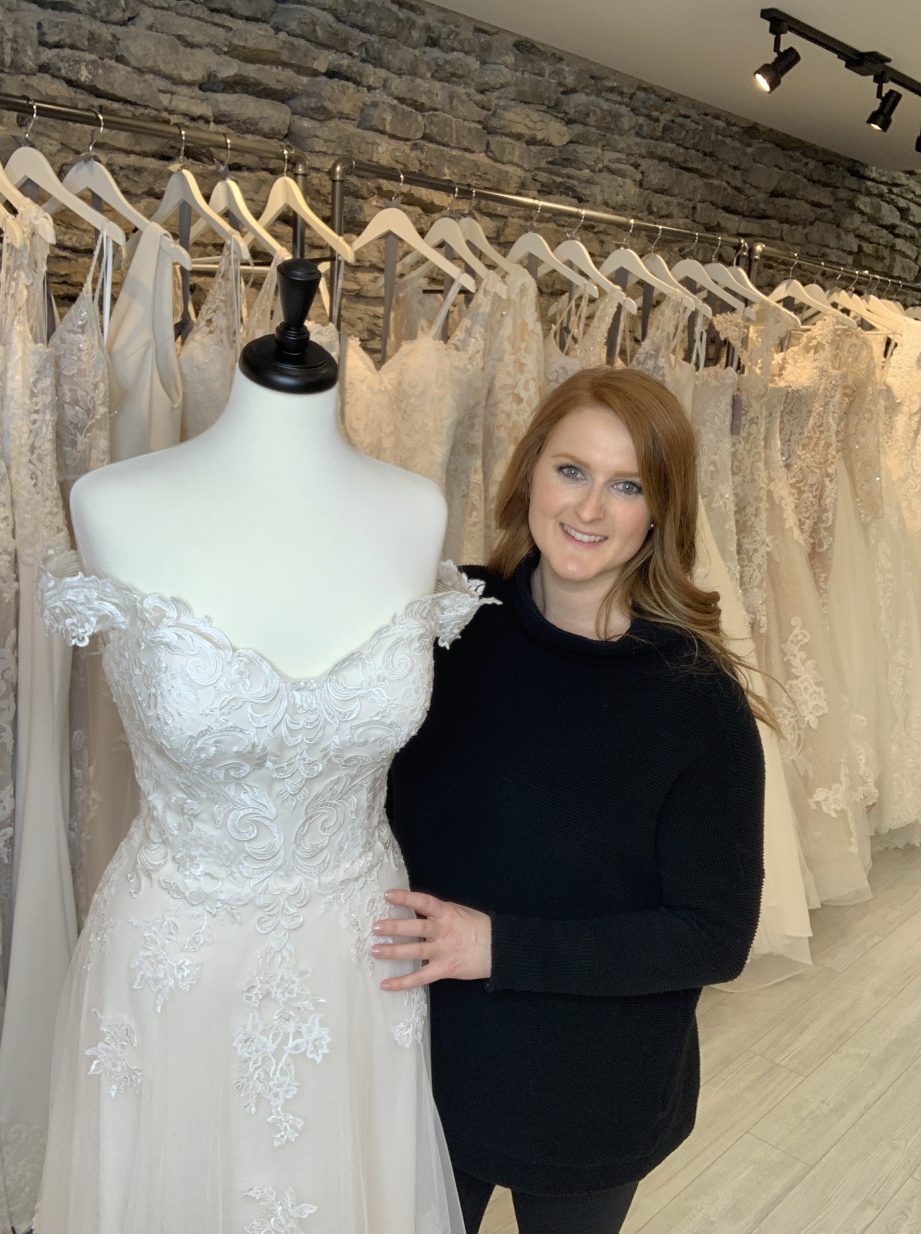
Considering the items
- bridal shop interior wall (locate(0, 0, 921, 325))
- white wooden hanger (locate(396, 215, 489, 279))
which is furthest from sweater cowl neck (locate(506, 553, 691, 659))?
bridal shop interior wall (locate(0, 0, 921, 325))

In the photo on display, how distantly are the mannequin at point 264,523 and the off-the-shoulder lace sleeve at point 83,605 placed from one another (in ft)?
0.13

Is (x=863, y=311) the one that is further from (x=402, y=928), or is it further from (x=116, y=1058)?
(x=116, y=1058)

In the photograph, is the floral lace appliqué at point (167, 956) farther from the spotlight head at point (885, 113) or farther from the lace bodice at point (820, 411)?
the spotlight head at point (885, 113)

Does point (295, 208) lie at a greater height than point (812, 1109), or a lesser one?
greater

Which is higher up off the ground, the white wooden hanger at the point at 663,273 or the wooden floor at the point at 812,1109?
the white wooden hanger at the point at 663,273

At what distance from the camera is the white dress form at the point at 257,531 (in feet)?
3.84

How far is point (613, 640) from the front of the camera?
1.39 meters

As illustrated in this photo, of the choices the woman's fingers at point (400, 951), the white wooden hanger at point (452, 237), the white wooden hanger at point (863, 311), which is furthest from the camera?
the white wooden hanger at point (863, 311)

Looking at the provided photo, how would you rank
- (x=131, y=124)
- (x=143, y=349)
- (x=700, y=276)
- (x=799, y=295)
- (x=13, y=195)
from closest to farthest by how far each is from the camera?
(x=13, y=195) → (x=131, y=124) → (x=143, y=349) → (x=700, y=276) → (x=799, y=295)

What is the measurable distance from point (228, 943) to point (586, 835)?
0.44 m

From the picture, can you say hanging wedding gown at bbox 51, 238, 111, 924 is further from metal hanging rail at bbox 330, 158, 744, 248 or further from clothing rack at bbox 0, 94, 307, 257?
metal hanging rail at bbox 330, 158, 744, 248

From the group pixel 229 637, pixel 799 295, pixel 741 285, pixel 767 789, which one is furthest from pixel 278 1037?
pixel 799 295

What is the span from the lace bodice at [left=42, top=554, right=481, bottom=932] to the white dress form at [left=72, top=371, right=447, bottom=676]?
0.14ft

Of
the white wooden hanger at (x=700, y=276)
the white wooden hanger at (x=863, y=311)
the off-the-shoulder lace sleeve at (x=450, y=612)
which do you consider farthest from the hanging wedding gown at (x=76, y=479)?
the white wooden hanger at (x=863, y=311)
